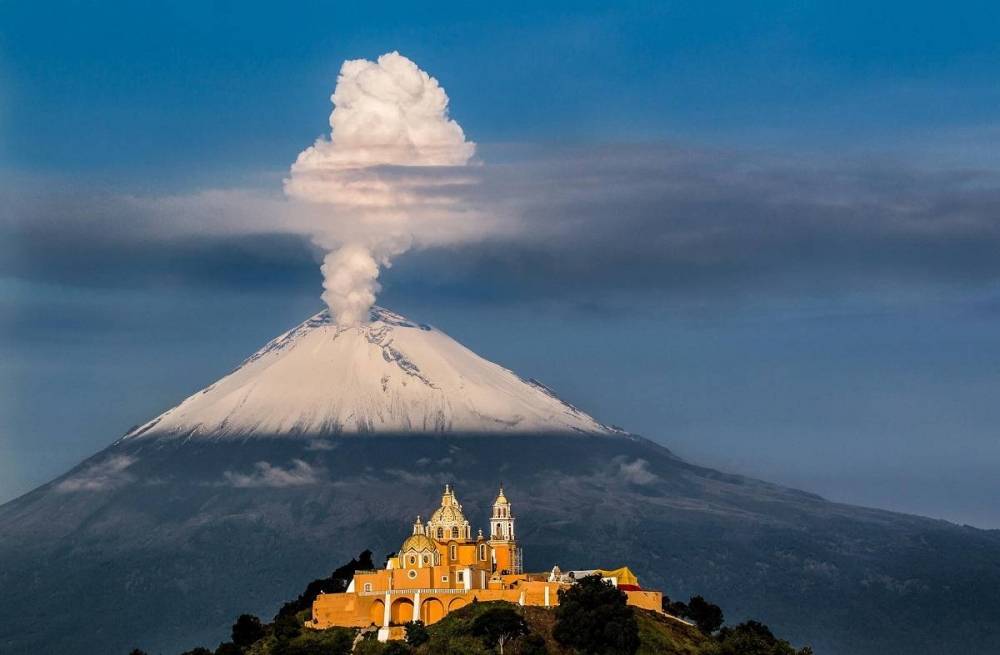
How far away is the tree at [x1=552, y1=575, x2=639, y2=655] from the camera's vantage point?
99.6 meters

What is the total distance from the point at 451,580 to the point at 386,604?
3.62 m

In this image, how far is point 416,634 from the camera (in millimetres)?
103750

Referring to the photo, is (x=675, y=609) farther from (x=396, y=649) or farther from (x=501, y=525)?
(x=396, y=649)

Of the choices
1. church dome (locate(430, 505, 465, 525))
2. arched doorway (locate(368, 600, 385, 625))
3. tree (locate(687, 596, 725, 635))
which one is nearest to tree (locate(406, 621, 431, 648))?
arched doorway (locate(368, 600, 385, 625))

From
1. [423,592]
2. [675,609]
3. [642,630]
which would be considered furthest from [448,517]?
[642,630]

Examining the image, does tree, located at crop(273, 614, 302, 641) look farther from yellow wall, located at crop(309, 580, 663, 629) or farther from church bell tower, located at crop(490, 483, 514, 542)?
church bell tower, located at crop(490, 483, 514, 542)

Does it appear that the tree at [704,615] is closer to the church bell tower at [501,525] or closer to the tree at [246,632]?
the church bell tower at [501,525]

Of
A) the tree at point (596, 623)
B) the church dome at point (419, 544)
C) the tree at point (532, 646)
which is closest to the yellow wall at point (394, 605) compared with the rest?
the church dome at point (419, 544)

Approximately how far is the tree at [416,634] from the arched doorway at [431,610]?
350 centimetres

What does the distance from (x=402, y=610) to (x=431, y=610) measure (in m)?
1.45

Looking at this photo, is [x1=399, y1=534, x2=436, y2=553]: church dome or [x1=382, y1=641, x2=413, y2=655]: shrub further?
[x1=399, y1=534, x2=436, y2=553]: church dome

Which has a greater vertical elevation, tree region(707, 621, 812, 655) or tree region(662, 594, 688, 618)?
tree region(662, 594, 688, 618)

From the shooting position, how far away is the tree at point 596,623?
99.6 m

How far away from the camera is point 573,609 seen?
101312 mm
